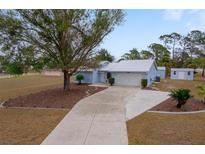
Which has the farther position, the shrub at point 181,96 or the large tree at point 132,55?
the large tree at point 132,55

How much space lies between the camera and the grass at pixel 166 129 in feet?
22.0

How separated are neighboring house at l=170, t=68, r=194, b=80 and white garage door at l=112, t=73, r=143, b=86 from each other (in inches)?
636

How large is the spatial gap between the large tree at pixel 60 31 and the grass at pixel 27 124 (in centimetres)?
524

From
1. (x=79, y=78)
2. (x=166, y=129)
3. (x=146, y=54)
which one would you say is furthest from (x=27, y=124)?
(x=146, y=54)

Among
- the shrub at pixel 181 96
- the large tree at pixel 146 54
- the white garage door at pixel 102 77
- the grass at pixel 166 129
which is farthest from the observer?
the large tree at pixel 146 54

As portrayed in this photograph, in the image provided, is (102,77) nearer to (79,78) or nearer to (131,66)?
(79,78)

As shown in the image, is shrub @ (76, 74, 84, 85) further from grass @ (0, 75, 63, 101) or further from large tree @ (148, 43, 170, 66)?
large tree @ (148, 43, 170, 66)

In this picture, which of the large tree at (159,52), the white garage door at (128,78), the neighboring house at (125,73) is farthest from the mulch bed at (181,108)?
the large tree at (159,52)

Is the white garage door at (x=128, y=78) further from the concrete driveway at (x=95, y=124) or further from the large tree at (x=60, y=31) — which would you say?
the concrete driveway at (x=95, y=124)

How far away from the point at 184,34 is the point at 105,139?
4794cm

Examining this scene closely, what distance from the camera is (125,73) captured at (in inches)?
972

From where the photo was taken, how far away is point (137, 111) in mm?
10984
